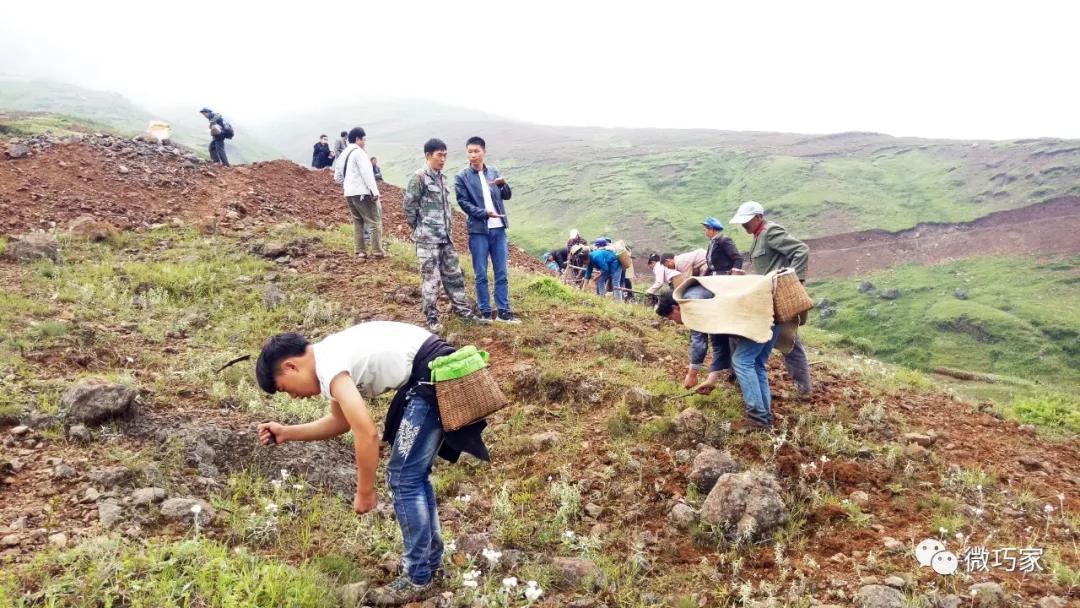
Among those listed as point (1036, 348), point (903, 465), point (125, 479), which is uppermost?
point (125, 479)

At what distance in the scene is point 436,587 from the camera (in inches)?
116

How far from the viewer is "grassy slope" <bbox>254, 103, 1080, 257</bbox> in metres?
24.2

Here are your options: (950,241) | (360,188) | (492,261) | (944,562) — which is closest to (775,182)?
(950,241)

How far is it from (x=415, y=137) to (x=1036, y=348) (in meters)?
60.1

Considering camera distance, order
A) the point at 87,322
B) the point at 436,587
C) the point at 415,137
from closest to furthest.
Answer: the point at 436,587 → the point at 87,322 → the point at 415,137

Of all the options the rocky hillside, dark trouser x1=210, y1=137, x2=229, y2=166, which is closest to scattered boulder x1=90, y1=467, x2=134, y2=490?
the rocky hillside

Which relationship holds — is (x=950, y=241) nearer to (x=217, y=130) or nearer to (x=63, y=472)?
(x=217, y=130)

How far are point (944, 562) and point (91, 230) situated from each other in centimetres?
964

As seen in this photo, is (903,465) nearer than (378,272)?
Yes

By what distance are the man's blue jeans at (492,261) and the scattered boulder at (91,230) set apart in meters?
5.31

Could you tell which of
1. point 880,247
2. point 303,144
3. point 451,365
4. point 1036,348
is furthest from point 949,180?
point 303,144

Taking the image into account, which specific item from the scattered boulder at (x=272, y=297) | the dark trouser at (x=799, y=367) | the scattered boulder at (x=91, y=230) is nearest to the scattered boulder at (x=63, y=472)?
the scattered boulder at (x=272, y=297)

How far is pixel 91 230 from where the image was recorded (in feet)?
27.0

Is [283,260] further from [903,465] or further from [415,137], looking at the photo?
[415,137]
